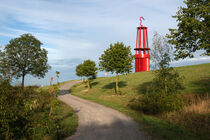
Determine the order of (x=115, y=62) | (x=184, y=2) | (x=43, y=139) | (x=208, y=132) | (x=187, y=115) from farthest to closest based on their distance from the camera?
(x=115, y=62)
(x=184, y=2)
(x=187, y=115)
(x=208, y=132)
(x=43, y=139)

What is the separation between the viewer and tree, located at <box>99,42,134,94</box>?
86.7 ft

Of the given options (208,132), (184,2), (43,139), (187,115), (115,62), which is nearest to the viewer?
→ (43,139)

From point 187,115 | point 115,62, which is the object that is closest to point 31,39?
point 115,62

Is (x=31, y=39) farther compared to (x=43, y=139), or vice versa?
(x=31, y=39)

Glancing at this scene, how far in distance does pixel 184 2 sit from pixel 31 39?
82.9 ft

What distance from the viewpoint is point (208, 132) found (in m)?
8.84

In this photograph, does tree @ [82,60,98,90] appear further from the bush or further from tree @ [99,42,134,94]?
the bush

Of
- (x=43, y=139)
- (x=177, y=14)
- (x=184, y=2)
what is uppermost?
(x=184, y=2)

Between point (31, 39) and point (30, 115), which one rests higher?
point (31, 39)

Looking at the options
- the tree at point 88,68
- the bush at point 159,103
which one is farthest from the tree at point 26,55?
the bush at point 159,103

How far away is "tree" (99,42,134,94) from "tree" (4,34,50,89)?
40.2 feet

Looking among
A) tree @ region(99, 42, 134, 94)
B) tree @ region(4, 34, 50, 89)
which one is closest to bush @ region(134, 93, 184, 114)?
tree @ region(99, 42, 134, 94)

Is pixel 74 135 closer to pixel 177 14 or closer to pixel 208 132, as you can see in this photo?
pixel 208 132

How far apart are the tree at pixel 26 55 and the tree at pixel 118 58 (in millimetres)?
12253
